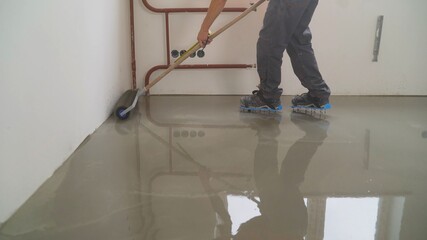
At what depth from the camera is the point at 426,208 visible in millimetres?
1146

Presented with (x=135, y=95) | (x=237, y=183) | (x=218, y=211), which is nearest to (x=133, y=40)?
(x=135, y=95)

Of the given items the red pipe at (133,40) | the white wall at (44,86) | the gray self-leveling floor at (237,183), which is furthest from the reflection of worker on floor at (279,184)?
the red pipe at (133,40)

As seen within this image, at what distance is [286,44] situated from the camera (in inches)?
82.7

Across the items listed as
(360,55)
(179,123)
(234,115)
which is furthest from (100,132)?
(360,55)

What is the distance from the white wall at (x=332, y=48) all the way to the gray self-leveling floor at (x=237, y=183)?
26.6 inches

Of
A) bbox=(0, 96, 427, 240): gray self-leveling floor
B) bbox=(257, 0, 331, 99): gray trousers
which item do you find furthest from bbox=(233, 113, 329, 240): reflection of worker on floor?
bbox=(257, 0, 331, 99): gray trousers

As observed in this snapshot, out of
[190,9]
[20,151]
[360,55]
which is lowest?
[20,151]

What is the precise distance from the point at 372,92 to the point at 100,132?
200cm

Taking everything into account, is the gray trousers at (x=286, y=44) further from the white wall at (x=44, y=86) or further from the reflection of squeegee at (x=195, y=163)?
the white wall at (x=44, y=86)

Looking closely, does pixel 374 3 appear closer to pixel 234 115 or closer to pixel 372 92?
pixel 372 92

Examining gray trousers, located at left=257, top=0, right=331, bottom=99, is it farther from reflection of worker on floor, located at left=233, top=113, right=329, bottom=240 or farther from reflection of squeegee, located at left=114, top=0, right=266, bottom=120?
reflection of worker on floor, located at left=233, top=113, right=329, bottom=240

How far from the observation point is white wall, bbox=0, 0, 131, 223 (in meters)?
1.04

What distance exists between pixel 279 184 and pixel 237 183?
15 centimetres

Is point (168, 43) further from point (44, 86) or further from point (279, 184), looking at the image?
point (279, 184)
